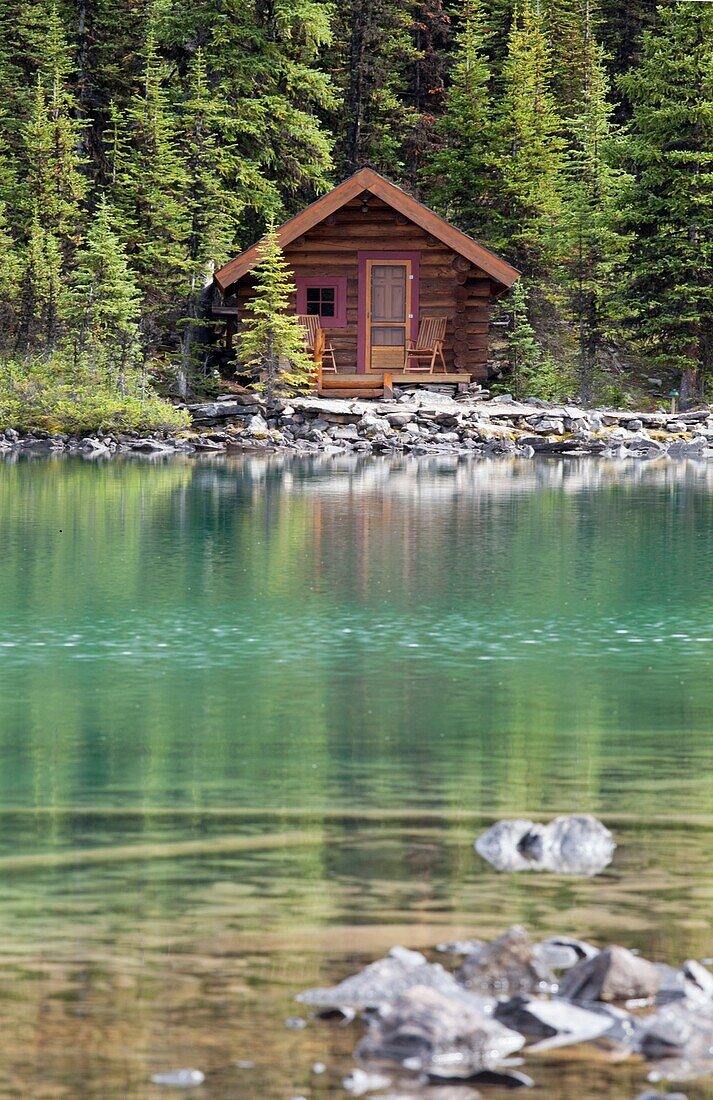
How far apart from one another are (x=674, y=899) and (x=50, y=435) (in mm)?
33388

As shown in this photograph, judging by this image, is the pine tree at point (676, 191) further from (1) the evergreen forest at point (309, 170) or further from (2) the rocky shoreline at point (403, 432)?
(2) the rocky shoreline at point (403, 432)

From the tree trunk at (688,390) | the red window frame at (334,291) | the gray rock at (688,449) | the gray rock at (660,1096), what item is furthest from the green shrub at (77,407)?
the gray rock at (660,1096)

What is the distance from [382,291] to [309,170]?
10376 millimetres

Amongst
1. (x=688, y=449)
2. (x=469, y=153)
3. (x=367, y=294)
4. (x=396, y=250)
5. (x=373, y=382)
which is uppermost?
(x=469, y=153)

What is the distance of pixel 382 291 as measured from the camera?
135ft

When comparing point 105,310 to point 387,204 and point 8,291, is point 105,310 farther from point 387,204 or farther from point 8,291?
point 387,204

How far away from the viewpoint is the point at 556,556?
17484mm

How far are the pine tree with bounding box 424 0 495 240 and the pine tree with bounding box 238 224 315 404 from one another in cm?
1193

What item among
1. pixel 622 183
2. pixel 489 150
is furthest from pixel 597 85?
pixel 622 183

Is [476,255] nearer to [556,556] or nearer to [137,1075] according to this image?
[556,556]

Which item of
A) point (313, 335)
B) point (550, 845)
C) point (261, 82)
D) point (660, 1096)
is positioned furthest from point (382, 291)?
point (660, 1096)

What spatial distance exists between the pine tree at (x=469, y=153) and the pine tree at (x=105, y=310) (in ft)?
42.9

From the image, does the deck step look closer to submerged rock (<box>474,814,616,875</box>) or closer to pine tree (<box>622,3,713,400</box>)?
pine tree (<box>622,3,713,400</box>)

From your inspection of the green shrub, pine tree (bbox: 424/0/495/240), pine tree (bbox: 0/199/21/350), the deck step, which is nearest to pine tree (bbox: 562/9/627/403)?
pine tree (bbox: 424/0/495/240)
